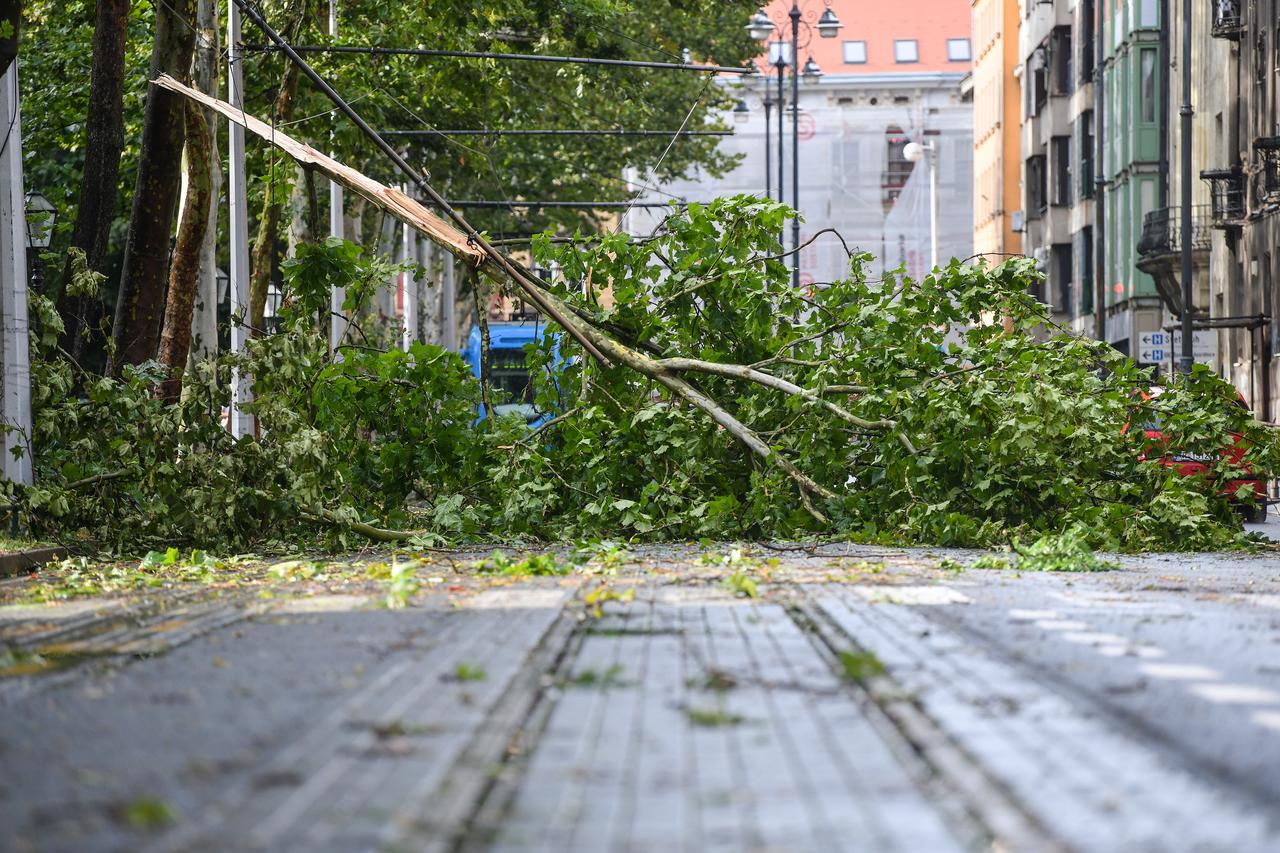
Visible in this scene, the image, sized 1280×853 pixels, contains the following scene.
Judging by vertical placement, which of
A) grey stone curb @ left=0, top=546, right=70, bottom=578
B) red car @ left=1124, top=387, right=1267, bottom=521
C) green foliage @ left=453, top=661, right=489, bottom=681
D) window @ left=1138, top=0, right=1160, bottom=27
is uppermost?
window @ left=1138, top=0, right=1160, bottom=27

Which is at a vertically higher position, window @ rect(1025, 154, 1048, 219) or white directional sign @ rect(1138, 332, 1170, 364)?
window @ rect(1025, 154, 1048, 219)

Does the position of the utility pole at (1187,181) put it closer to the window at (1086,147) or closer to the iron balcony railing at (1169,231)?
the iron balcony railing at (1169,231)

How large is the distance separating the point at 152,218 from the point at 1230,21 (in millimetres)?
29913

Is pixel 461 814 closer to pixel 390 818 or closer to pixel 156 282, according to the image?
pixel 390 818

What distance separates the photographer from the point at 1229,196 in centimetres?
4481

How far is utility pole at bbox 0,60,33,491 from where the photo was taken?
16688 millimetres

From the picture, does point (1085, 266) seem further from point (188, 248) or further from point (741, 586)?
point (741, 586)

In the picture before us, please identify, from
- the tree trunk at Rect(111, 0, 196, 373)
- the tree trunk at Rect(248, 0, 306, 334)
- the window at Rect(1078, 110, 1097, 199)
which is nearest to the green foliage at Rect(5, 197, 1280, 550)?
the tree trunk at Rect(111, 0, 196, 373)

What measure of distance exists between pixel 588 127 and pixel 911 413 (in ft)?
95.7

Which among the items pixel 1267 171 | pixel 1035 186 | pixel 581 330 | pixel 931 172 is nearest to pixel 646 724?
pixel 581 330

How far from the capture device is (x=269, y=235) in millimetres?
30312

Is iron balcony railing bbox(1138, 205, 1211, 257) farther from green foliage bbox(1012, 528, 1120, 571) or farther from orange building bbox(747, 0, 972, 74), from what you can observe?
orange building bbox(747, 0, 972, 74)

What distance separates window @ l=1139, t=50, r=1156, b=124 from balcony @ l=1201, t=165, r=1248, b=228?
1264 cm

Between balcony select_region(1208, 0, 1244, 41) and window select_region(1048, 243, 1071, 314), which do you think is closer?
balcony select_region(1208, 0, 1244, 41)
